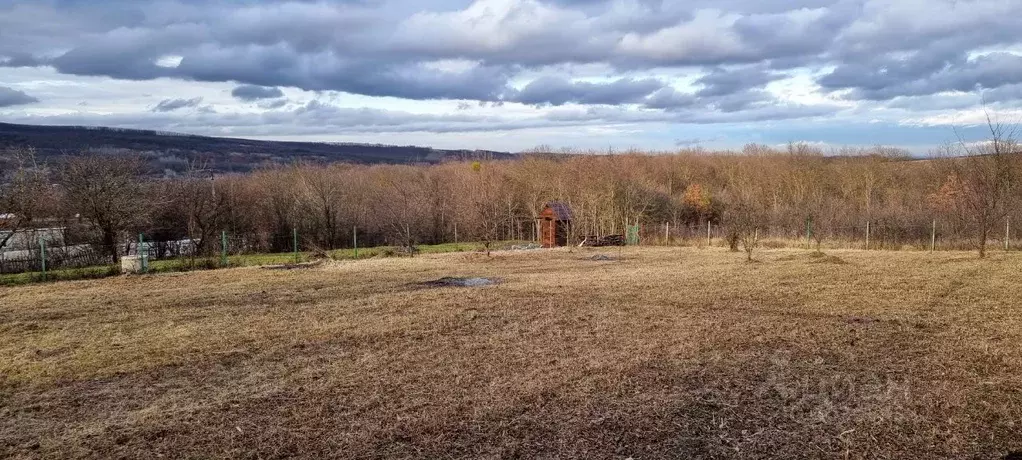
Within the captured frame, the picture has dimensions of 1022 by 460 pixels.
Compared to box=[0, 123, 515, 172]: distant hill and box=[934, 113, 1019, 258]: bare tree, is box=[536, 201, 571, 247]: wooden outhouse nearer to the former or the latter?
box=[934, 113, 1019, 258]: bare tree

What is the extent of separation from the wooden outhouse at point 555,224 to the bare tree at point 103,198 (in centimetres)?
1593

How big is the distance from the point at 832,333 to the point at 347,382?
6026 millimetres

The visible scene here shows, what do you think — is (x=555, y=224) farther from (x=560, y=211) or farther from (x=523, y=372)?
(x=523, y=372)

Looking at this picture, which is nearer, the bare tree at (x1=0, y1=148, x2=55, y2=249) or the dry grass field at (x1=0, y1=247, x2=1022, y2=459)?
the dry grass field at (x1=0, y1=247, x2=1022, y2=459)

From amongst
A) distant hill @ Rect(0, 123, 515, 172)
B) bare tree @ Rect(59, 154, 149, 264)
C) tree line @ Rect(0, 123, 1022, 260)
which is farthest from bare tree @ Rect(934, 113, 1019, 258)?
distant hill @ Rect(0, 123, 515, 172)

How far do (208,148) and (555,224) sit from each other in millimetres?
66661

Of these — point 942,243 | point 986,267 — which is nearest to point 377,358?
point 986,267

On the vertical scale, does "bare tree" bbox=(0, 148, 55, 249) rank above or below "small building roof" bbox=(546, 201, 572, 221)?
above

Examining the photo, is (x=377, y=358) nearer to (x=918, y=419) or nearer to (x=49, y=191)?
(x=918, y=419)

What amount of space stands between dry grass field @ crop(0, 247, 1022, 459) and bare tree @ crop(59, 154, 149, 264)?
13.2 meters

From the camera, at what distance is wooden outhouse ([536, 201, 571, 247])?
29.0 metres

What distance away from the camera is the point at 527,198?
44.0 metres

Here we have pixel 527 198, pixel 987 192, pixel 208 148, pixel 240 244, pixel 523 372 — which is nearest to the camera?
pixel 523 372

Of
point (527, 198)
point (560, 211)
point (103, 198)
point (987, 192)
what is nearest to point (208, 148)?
point (527, 198)
